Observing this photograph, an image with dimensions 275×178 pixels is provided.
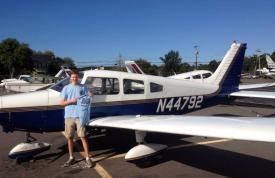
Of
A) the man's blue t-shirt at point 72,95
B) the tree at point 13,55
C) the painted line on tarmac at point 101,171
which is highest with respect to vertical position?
the tree at point 13,55

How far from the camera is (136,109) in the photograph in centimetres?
741

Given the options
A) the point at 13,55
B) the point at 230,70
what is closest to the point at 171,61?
the point at 13,55

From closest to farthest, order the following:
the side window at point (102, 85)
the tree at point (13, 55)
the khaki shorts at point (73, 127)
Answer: the khaki shorts at point (73, 127) → the side window at point (102, 85) → the tree at point (13, 55)

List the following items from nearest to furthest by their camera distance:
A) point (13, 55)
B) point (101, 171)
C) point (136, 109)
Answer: point (101, 171)
point (136, 109)
point (13, 55)

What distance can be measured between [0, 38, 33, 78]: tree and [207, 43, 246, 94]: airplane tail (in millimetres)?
47242

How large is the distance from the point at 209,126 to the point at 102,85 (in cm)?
311

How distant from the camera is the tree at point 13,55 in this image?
52312 mm

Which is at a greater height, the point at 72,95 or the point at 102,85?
the point at 102,85

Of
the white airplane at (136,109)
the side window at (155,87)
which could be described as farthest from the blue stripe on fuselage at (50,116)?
the side window at (155,87)

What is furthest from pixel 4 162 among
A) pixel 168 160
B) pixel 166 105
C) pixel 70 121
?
pixel 166 105

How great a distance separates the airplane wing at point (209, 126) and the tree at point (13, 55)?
49806 mm

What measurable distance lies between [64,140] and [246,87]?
834cm

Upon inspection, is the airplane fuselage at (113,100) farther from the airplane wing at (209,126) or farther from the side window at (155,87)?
the airplane wing at (209,126)

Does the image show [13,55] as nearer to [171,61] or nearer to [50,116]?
[171,61]
